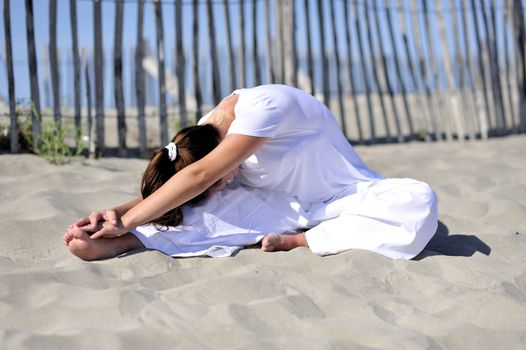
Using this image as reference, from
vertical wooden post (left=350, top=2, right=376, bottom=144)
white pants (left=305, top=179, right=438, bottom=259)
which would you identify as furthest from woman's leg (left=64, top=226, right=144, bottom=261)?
vertical wooden post (left=350, top=2, right=376, bottom=144)

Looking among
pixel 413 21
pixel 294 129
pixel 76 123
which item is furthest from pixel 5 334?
pixel 413 21

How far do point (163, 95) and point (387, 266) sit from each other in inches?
104

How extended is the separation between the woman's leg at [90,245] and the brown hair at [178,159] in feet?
0.55

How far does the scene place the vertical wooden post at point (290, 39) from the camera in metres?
5.08

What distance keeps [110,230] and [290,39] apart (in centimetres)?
309

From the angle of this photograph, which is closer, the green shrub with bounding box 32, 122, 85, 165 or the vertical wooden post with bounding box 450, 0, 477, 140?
the green shrub with bounding box 32, 122, 85, 165

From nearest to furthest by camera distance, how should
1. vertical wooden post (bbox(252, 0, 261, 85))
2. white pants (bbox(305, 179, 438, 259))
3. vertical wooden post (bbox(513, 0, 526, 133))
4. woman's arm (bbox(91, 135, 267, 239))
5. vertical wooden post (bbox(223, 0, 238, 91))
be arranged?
woman's arm (bbox(91, 135, 267, 239))
white pants (bbox(305, 179, 438, 259))
vertical wooden post (bbox(223, 0, 238, 91))
vertical wooden post (bbox(252, 0, 261, 85))
vertical wooden post (bbox(513, 0, 526, 133))

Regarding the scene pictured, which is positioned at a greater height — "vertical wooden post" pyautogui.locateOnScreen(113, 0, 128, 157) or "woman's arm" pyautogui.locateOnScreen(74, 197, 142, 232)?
"vertical wooden post" pyautogui.locateOnScreen(113, 0, 128, 157)

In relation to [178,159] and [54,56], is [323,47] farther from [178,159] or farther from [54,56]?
[178,159]

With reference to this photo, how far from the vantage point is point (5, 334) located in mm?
1675

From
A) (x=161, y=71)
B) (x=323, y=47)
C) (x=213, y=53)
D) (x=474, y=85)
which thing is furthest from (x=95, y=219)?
(x=474, y=85)

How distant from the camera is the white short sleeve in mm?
2332

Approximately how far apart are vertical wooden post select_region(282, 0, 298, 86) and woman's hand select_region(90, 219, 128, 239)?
2.97m

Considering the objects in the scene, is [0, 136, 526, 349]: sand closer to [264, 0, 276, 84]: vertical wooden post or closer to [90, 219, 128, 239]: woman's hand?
[90, 219, 128, 239]: woman's hand
